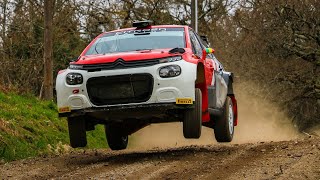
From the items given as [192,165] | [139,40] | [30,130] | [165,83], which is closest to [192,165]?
[192,165]

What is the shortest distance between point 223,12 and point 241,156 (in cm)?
2684

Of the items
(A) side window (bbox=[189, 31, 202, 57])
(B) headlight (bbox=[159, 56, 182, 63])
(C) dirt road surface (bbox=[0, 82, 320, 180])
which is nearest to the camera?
(C) dirt road surface (bbox=[0, 82, 320, 180])

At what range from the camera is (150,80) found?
26.9 ft

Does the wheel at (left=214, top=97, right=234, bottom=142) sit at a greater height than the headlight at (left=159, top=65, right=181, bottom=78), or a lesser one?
lesser

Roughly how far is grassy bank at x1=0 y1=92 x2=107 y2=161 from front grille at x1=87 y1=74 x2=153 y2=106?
3.02 meters

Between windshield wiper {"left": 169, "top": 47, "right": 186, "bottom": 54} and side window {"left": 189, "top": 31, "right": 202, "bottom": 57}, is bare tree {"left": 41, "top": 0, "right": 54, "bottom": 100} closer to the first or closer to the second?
side window {"left": 189, "top": 31, "right": 202, "bottom": 57}

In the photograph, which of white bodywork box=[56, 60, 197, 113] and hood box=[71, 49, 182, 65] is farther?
hood box=[71, 49, 182, 65]

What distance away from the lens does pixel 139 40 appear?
9570 mm

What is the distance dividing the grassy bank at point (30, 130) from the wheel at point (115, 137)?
1.72 m

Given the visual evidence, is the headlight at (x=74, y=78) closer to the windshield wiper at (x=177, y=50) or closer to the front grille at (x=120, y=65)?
the front grille at (x=120, y=65)

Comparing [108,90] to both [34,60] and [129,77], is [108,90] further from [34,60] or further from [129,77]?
[34,60]

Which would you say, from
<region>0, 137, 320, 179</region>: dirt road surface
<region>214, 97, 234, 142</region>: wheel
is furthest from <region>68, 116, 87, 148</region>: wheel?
<region>214, 97, 234, 142</region>: wheel

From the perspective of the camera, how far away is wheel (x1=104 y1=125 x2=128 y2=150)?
10625mm

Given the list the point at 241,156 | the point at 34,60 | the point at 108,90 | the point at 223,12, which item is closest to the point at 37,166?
the point at 108,90
